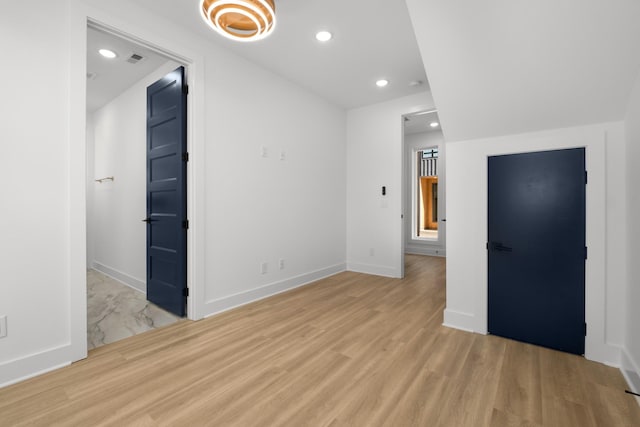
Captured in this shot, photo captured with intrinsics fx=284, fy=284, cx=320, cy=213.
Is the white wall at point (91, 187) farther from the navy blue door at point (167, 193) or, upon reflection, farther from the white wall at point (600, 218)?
the white wall at point (600, 218)

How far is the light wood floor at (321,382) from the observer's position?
1.49m

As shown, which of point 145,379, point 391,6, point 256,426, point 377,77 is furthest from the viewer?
point 377,77

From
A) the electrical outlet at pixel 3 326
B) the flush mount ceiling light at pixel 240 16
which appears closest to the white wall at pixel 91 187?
the electrical outlet at pixel 3 326

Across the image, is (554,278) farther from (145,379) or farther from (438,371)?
(145,379)

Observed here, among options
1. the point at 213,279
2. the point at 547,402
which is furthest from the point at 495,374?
the point at 213,279

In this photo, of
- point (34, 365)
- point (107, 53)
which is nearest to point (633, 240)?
point (34, 365)

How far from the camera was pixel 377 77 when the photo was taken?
371 cm

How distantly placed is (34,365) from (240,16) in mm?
2716

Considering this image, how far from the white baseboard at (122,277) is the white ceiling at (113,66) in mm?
2634

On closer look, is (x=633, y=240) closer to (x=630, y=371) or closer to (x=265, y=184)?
(x=630, y=371)

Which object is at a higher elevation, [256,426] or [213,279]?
[213,279]

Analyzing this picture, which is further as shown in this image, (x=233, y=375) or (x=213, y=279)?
(x=213, y=279)

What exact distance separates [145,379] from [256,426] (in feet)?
2.92

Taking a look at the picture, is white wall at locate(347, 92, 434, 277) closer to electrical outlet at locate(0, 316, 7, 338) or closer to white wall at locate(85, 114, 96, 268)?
electrical outlet at locate(0, 316, 7, 338)
